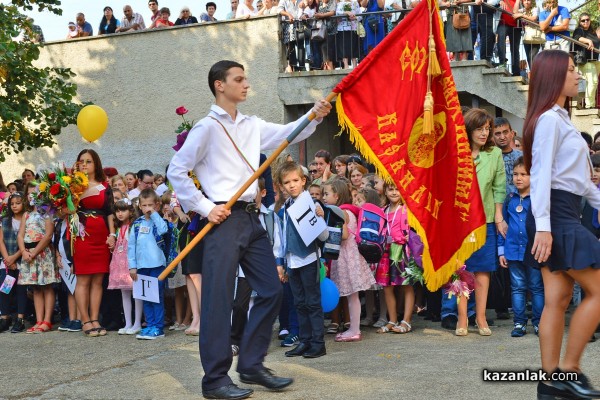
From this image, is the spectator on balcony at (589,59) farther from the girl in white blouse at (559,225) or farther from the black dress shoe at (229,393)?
the black dress shoe at (229,393)

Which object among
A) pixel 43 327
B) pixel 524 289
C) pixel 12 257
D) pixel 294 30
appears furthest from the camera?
pixel 294 30

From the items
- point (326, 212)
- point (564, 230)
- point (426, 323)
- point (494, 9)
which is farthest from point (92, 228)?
point (494, 9)

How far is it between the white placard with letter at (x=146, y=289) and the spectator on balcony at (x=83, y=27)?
11.0 meters

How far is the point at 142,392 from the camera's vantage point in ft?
20.4

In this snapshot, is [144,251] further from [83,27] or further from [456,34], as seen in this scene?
Answer: [83,27]

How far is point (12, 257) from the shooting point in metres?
10.6

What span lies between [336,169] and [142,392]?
212 inches

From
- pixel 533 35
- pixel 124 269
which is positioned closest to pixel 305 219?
pixel 124 269

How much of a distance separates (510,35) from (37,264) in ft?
28.1

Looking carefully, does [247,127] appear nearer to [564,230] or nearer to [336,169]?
[564,230]

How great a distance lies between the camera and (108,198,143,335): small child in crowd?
9.71 m

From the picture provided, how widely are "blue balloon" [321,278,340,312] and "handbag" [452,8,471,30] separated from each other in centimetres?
751

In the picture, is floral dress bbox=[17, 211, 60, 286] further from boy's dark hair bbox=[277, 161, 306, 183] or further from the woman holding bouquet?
boy's dark hair bbox=[277, 161, 306, 183]

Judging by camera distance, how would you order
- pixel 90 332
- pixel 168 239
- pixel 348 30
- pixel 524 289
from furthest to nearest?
1. pixel 348 30
2. pixel 168 239
3. pixel 90 332
4. pixel 524 289
